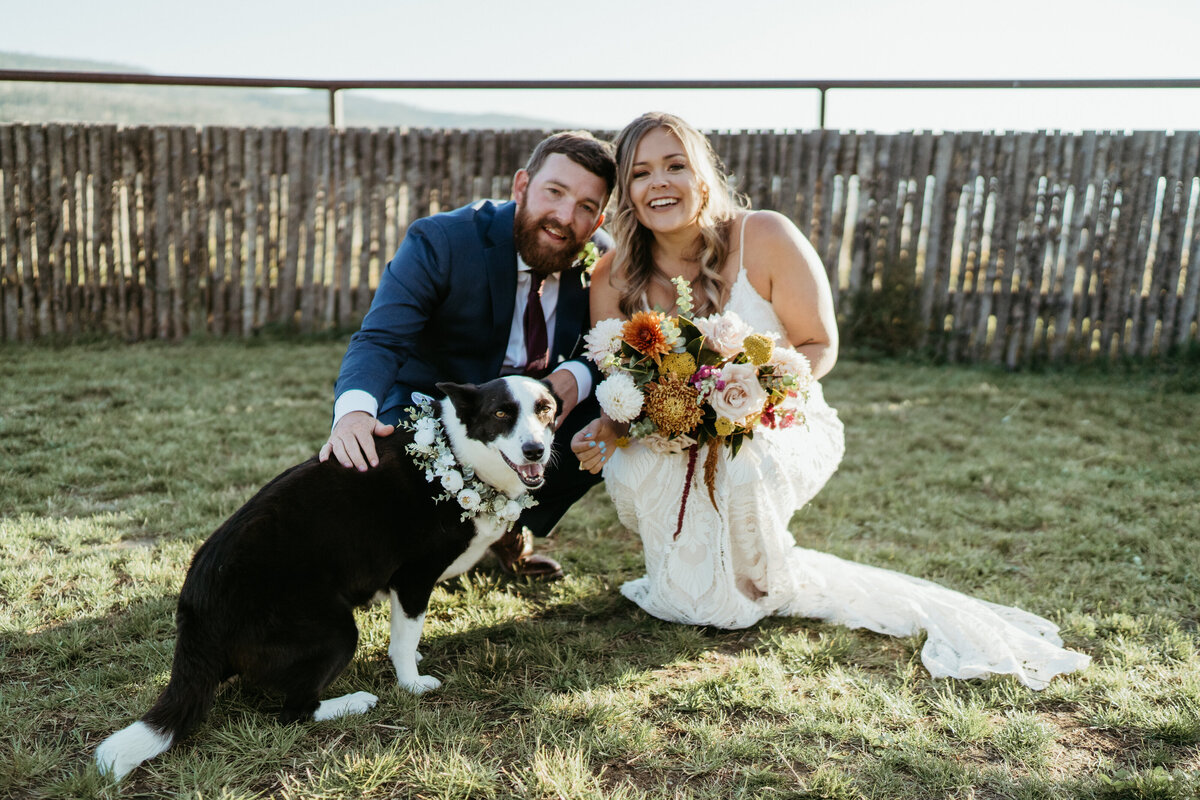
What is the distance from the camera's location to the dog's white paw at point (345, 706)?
2.42 metres

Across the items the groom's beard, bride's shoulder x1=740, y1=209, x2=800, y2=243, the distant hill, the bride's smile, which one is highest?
the distant hill

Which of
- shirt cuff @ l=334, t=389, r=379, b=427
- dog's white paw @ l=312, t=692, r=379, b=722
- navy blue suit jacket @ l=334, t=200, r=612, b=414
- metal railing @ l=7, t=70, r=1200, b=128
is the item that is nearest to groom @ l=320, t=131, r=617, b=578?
navy blue suit jacket @ l=334, t=200, r=612, b=414

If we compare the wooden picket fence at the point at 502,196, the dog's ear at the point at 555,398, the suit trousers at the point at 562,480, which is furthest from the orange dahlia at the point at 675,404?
the wooden picket fence at the point at 502,196

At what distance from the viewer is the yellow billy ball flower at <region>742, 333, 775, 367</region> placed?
2801 millimetres

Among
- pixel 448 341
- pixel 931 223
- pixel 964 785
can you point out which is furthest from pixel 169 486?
pixel 931 223

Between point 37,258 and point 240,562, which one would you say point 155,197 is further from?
point 240,562

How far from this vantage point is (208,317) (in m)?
7.30

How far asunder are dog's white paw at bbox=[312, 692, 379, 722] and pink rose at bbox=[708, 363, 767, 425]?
1464mm

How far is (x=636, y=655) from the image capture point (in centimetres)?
287

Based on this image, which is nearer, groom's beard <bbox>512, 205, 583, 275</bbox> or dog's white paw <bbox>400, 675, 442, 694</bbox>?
dog's white paw <bbox>400, 675, 442, 694</bbox>

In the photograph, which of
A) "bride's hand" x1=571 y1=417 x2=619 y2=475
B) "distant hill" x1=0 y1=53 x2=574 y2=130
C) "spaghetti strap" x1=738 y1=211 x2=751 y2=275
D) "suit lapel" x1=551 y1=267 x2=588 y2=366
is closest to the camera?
"bride's hand" x1=571 y1=417 x2=619 y2=475

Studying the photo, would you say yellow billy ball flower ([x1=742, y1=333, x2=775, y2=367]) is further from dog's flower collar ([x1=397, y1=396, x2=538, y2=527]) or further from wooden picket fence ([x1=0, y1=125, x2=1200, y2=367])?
wooden picket fence ([x1=0, y1=125, x2=1200, y2=367])

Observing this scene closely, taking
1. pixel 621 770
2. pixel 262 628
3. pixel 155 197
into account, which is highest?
pixel 155 197

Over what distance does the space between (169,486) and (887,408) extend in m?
4.55
